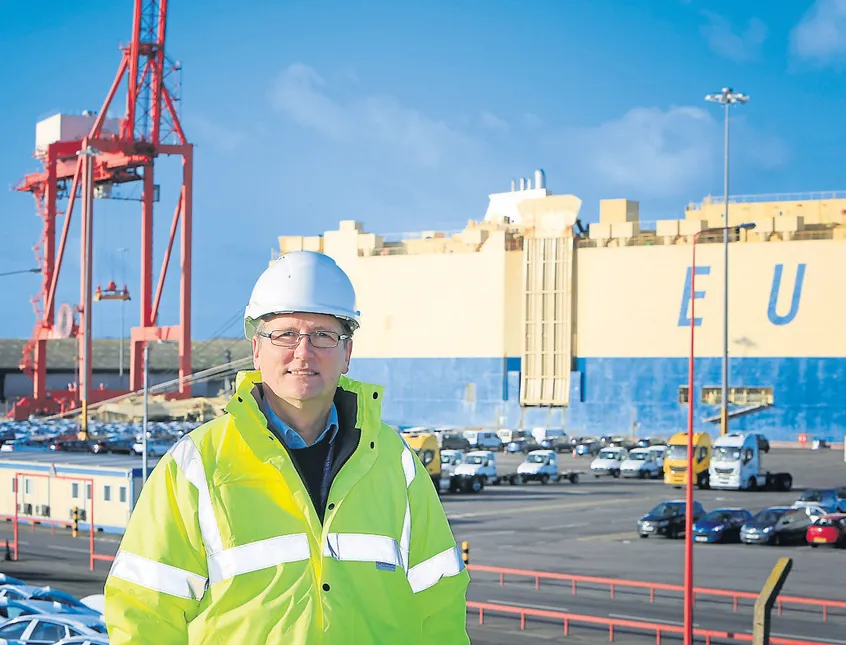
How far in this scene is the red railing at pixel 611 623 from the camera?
19.8m

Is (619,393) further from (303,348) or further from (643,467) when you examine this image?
(303,348)

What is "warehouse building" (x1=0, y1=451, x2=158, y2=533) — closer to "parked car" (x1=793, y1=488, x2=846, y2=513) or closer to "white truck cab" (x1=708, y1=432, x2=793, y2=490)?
"parked car" (x1=793, y1=488, x2=846, y2=513)

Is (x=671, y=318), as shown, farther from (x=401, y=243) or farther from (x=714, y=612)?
(x=714, y=612)

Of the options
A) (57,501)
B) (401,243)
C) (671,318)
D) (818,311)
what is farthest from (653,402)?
(57,501)

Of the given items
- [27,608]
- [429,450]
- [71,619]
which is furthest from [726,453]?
[71,619]

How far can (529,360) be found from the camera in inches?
3506

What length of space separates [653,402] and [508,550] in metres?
50.8

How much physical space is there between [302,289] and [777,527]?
3410 cm

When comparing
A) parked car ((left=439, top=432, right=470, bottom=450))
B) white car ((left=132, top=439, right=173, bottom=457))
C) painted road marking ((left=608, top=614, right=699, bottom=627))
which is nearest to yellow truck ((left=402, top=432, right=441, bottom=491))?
white car ((left=132, top=439, right=173, bottom=457))

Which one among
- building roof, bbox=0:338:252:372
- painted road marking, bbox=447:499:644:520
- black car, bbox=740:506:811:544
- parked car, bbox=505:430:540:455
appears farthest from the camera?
building roof, bbox=0:338:252:372

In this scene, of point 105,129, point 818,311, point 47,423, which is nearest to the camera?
point 818,311

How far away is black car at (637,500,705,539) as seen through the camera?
37.9 metres

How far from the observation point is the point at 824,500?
4159 centimetres

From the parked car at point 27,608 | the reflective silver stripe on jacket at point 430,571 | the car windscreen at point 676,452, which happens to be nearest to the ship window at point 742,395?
the car windscreen at point 676,452
